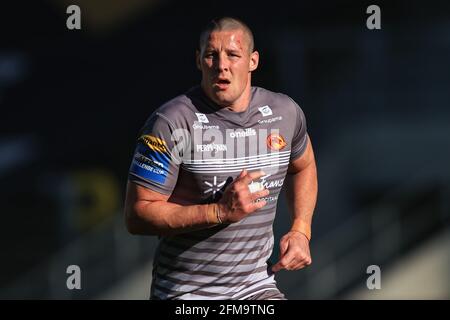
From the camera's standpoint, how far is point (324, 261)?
44.9ft

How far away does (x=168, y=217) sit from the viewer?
489 cm

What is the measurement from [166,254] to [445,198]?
904 centimetres

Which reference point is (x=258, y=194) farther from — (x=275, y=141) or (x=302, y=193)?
(x=302, y=193)

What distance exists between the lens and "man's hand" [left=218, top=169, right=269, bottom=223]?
15.5 ft

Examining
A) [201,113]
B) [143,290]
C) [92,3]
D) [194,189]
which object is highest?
[92,3]

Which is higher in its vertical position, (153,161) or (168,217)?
(153,161)

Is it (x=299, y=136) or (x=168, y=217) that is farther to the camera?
(x=299, y=136)

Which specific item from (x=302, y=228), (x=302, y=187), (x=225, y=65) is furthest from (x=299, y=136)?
(x=225, y=65)

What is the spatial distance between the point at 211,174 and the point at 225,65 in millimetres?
556

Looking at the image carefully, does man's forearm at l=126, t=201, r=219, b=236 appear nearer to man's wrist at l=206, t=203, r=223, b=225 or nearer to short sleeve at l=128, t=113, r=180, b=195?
man's wrist at l=206, t=203, r=223, b=225
